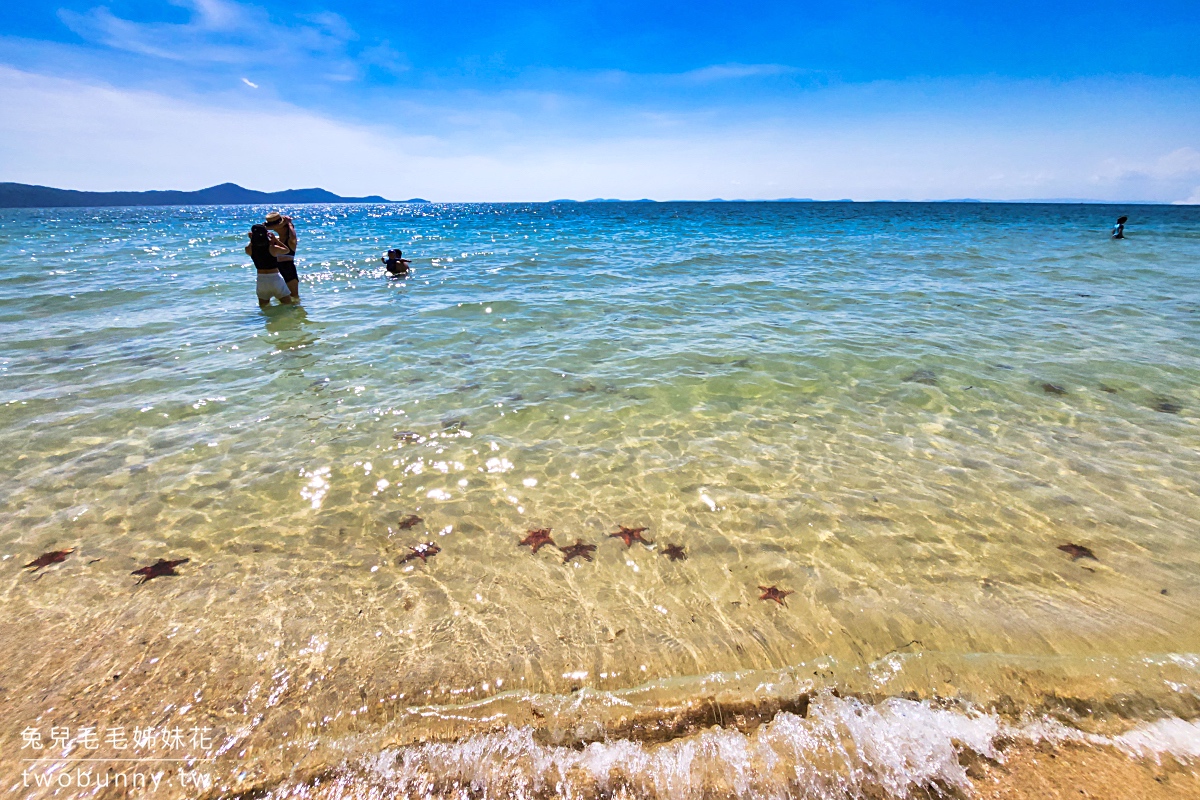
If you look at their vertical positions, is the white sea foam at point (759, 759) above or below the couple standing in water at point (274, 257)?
below

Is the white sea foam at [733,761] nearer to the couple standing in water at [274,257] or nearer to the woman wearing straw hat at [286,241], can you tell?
the couple standing in water at [274,257]

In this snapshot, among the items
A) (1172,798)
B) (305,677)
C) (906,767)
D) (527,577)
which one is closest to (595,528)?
(527,577)

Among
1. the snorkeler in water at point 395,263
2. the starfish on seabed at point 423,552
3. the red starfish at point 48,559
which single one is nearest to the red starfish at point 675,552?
the starfish on seabed at point 423,552

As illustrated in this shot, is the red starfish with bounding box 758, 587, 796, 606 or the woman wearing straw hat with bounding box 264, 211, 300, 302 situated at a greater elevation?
the woman wearing straw hat with bounding box 264, 211, 300, 302

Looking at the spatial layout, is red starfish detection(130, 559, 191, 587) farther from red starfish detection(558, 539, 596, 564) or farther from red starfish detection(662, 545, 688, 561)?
red starfish detection(662, 545, 688, 561)

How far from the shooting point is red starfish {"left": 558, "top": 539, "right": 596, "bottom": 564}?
15.7 feet

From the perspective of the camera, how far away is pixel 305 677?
356 centimetres

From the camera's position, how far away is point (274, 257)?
536 inches

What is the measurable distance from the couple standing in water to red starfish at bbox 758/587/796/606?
1494 centimetres

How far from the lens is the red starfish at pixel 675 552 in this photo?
15.6 feet

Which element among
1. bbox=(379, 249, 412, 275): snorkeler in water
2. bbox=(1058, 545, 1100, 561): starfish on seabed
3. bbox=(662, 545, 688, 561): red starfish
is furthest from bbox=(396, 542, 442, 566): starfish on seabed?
bbox=(379, 249, 412, 275): snorkeler in water

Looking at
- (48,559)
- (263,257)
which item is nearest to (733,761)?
(48,559)

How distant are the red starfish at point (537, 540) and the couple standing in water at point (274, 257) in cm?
1290

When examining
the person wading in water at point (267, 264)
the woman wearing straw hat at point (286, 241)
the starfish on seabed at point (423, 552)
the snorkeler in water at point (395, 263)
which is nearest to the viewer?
the starfish on seabed at point (423, 552)
